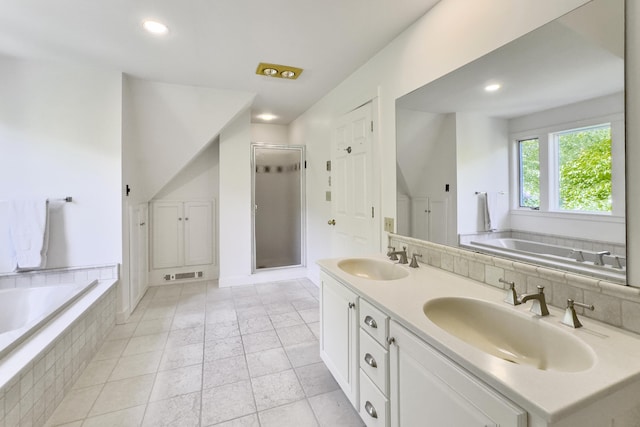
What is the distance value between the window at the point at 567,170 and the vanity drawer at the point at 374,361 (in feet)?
3.17

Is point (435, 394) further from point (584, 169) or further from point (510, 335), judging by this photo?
point (584, 169)

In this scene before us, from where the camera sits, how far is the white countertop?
650 millimetres

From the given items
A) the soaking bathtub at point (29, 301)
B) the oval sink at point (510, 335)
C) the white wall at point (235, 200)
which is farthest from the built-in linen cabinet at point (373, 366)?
the white wall at point (235, 200)

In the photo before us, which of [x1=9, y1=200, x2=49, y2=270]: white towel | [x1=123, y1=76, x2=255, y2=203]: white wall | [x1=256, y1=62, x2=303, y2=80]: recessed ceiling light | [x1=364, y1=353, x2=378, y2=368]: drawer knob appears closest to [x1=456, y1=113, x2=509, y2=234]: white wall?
[x1=364, y1=353, x2=378, y2=368]: drawer knob

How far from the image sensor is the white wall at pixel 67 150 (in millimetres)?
2469

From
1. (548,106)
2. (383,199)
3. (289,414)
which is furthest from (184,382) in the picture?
(548,106)

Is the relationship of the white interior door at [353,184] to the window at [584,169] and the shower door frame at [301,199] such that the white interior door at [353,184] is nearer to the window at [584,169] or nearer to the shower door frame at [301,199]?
the shower door frame at [301,199]

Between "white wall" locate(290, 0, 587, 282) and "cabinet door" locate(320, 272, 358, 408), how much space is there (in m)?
0.85

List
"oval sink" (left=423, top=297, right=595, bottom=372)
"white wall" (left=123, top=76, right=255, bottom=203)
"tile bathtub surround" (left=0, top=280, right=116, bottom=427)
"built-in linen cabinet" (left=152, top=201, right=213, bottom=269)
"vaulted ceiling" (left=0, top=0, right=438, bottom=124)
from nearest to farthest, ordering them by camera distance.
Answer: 1. "oval sink" (left=423, top=297, right=595, bottom=372)
2. "tile bathtub surround" (left=0, top=280, right=116, bottom=427)
3. "vaulted ceiling" (left=0, top=0, right=438, bottom=124)
4. "white wall" (left=123, top=76, right=255, bottom=203)
5. "built-in linen cabinet" (left=152, top=201, right=213, bottom=269)

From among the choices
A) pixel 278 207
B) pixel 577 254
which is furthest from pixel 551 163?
pixel 278 207

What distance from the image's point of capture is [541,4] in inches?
47.1

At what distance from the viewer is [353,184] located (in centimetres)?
270

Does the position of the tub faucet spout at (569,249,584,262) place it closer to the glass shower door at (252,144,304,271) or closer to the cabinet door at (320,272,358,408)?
the cabinet door at (320,272,358,408)

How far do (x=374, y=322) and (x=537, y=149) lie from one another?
3.56 ft
